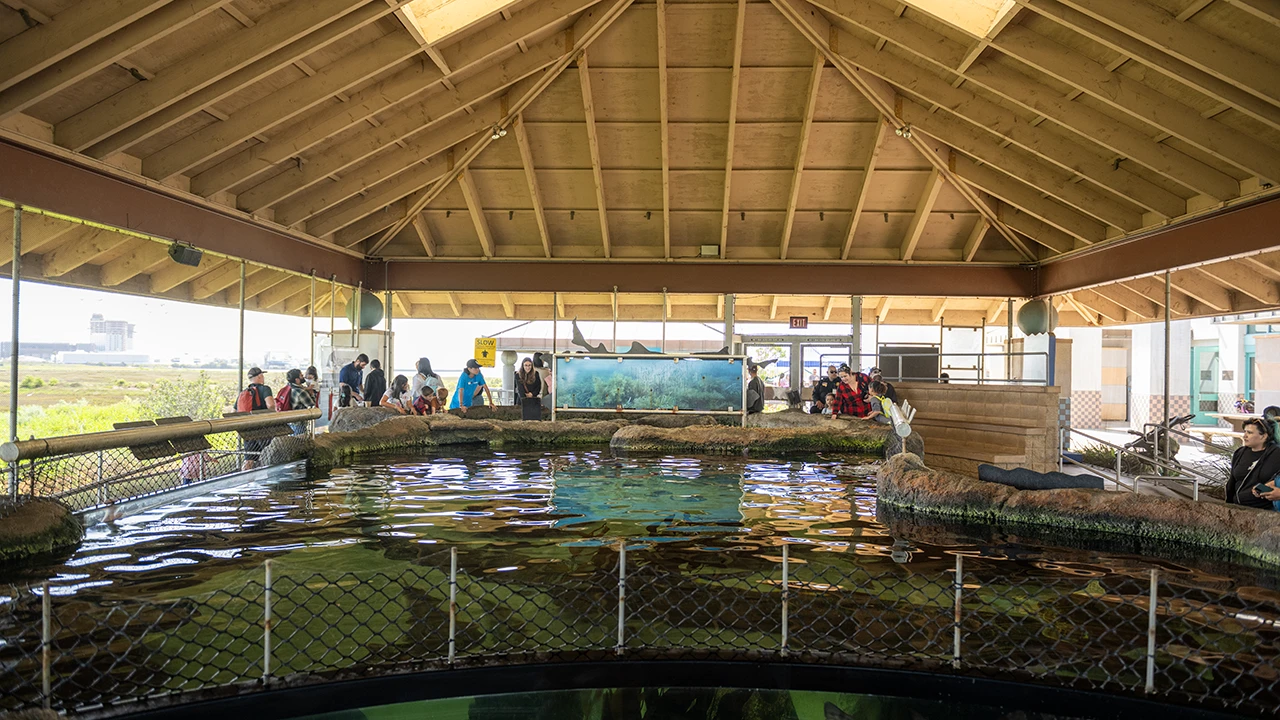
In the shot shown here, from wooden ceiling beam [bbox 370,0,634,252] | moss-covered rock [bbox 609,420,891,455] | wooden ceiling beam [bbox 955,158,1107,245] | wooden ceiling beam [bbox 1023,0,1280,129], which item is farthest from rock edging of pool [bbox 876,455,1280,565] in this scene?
wooden ceiling beam [bbox 955,158,1107,245]

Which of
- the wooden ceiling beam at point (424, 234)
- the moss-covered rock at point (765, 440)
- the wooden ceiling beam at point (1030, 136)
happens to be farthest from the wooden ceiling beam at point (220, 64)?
the wooden ceiling beam at point (424, 234)

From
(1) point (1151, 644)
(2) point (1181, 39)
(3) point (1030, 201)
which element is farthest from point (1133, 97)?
(1) point (1151, 644)

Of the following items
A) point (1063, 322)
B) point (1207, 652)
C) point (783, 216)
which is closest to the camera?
point (1207, 652)

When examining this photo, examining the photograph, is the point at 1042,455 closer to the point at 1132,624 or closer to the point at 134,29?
the point at 1132,624

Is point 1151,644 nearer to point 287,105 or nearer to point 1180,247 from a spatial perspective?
point 287,105

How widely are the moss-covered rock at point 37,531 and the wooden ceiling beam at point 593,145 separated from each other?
1128 centimetres

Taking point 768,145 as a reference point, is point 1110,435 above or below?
below

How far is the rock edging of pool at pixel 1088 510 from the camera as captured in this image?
6.98 m

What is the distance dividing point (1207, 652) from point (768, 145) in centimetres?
1398

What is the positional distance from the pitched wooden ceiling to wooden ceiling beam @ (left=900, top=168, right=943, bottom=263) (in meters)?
0.10

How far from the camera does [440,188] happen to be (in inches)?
714

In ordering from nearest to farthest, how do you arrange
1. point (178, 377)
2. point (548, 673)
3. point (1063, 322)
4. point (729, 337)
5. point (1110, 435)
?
1. point (548, 673)
2. point (178, 377)
3. point (729, 337)
4. point (1110, 435)
5. point (1063, 322)

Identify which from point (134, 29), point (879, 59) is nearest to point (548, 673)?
point (134, 29)

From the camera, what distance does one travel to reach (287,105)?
11.6m
